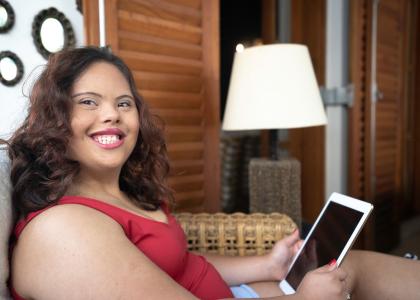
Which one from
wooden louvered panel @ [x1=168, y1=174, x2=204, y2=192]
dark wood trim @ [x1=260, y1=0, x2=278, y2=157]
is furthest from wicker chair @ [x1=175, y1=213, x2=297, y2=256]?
dark wood trim @ [x1=260, y1=0, x2=278, y2=157]

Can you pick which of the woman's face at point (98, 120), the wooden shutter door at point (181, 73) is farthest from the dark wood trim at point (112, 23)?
the woman's face at point (98, 120)

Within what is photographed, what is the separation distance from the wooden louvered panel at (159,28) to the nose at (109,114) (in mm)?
493

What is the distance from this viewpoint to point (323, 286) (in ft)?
2.40

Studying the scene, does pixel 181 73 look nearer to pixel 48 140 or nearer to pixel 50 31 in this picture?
pixel 50 31

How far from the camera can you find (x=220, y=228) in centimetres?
115

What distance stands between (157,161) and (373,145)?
5.50 feet

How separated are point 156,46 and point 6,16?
0.44 m

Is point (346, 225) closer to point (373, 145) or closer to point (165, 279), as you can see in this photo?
point (165, 279)

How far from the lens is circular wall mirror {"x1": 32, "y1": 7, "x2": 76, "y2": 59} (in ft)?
Answer: 3.86

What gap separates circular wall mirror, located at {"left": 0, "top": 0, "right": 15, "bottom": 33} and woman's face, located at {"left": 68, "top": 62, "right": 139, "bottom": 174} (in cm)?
48

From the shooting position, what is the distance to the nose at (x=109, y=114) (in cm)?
79

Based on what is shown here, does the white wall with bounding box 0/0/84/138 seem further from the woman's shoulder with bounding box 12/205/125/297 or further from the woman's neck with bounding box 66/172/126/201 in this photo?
the woman's shoulder with bounding box 12/205/125/297

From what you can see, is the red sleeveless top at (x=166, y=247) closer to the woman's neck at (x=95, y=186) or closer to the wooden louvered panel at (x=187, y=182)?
the woman's neck at (x=95, y=186)

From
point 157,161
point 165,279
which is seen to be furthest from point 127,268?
point 157,161
